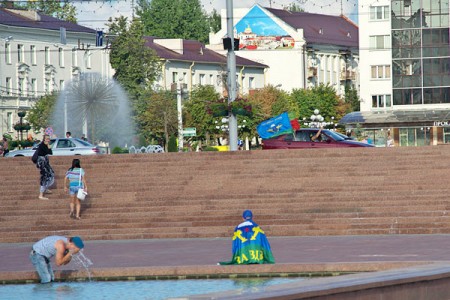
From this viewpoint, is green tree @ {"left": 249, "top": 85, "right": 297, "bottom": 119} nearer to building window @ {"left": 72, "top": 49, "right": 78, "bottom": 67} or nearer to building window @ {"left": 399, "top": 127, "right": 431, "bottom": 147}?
building window @ {"left": 399, "top": 127, "right": 431, "bottom": 147}

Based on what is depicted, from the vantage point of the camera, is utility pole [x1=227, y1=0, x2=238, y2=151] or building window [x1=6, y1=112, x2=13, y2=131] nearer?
utility pole [x1=227, y1=0, x2=238, y2=151]

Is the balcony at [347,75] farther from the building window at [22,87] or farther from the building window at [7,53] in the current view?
the building window at [7,53]

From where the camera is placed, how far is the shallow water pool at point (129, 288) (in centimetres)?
1667

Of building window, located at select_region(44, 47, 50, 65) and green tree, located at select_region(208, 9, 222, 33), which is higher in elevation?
green tree, located at select_region(208, 9, 222, 33)

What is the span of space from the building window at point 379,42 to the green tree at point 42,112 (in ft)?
82.2

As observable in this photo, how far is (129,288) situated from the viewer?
57.6 feet

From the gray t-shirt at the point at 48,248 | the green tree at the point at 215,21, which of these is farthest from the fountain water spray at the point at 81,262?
the green tree at the point at 215,21

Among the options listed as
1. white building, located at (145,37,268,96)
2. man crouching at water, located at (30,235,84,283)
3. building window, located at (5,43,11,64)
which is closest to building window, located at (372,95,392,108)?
white building, located at (145,37,268,96)

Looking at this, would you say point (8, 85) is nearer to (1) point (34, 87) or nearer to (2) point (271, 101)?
(1) point (34, 87)

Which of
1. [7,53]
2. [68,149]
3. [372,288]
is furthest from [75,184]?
[7,53]

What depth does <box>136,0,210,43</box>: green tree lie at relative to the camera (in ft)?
430

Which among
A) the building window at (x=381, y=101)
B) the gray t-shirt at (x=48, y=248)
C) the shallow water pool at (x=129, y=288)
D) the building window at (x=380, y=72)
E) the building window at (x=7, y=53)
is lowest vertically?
the shallow water pool at (x=129, y=288)

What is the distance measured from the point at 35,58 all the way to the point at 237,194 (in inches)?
2368

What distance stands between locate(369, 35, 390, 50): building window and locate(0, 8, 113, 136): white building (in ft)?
64.1
